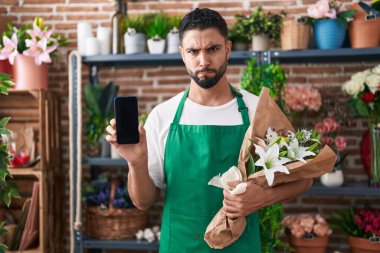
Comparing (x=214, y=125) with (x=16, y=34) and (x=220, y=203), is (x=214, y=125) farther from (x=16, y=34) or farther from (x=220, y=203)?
(x=16, y=34)

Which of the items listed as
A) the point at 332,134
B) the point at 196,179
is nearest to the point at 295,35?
the point at 332,134

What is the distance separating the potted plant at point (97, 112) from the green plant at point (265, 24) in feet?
3.26

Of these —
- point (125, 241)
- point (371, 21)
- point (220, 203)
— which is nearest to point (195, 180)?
point (220, 203)

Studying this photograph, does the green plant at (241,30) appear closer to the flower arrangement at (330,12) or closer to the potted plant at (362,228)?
the flower arrangement at (330,12)

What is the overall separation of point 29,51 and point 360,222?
7.65ft

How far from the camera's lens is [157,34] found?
10.4 ft

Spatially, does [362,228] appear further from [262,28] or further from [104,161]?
[104,161]

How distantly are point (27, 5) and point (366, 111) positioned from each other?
2.51 meters

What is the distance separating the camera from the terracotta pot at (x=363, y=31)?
292 centimetres

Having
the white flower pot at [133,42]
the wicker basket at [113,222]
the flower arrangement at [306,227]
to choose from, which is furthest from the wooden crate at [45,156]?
the flower arrangement at [306,227]

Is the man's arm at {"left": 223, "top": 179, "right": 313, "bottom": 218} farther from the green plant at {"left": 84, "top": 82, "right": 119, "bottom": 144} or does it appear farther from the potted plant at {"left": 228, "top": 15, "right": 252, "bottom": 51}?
the green plant at {"left": 84, "top": 82, "right": 119, "bottom": 144}

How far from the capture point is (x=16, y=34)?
316 cm

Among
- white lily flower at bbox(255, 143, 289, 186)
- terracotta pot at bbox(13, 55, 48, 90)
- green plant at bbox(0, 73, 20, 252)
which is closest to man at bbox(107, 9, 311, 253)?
white lily flower at bbox(255, 143, 289, 186)

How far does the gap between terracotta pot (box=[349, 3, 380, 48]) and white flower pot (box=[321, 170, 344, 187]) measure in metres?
0.79
